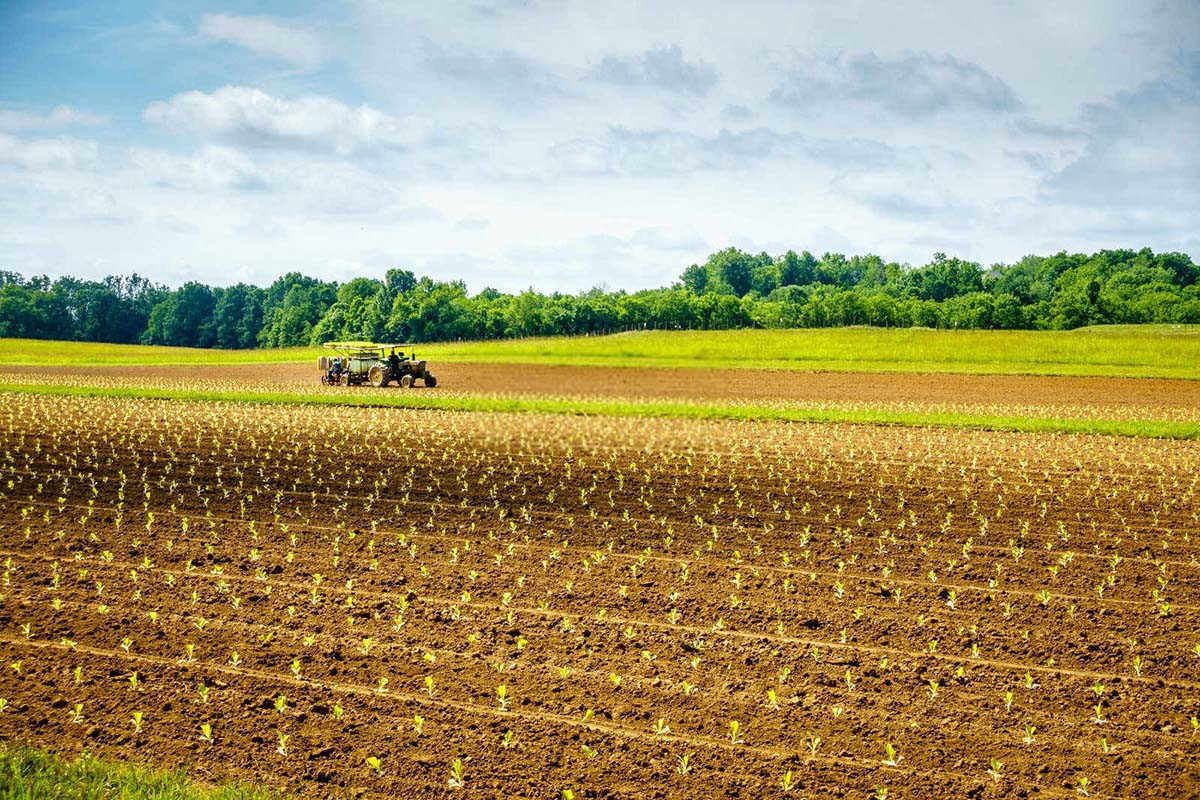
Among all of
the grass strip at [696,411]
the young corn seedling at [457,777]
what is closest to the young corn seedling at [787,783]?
the young corn seedling at [457,777]

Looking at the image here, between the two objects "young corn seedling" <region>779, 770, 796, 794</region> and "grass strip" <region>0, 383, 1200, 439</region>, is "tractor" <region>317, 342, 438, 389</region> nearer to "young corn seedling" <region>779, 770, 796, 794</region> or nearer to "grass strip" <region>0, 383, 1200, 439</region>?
"grass strip" <region>0, 383, 1200, 439</region>

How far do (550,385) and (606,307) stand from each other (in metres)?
104

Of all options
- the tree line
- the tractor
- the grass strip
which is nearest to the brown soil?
the grass strip

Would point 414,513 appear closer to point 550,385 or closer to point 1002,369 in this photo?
point 550,385

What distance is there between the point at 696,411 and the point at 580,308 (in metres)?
119

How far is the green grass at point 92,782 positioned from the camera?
6.12 m

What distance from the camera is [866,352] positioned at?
248 feet

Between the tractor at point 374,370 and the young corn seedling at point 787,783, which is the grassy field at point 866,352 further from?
the young corn seedling at point 787,783

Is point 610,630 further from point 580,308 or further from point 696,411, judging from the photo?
point 580,308

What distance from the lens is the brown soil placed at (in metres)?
7.02

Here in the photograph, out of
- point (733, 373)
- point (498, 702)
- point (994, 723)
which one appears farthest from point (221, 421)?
point (733, 373)

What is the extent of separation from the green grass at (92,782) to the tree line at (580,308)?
122432 millimetres

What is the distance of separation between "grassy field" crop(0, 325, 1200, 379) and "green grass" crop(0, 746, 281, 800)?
59074 mm

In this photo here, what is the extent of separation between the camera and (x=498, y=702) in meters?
7.80
